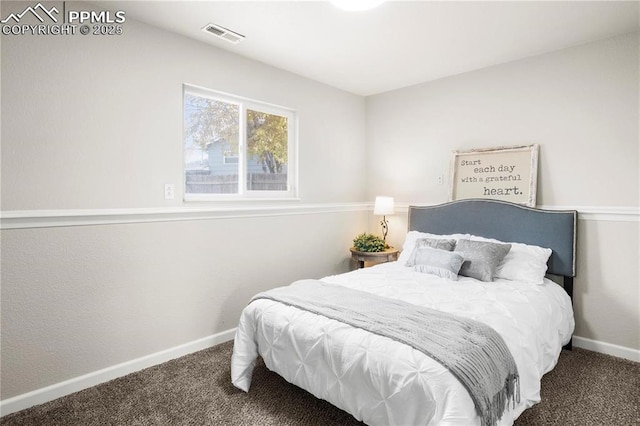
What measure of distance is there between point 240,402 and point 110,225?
1413 millimetres

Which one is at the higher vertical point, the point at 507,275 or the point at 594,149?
the point at 594,149

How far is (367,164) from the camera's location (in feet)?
14.6

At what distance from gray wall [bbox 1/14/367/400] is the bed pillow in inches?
52.3

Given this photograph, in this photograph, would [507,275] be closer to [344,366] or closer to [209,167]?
[344,366]

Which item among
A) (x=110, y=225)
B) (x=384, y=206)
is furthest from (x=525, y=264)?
(x=110, y=225)

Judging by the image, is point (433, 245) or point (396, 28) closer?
point (396, 28)

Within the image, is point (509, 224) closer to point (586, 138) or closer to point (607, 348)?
point (586, 138)

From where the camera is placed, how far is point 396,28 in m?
2.62

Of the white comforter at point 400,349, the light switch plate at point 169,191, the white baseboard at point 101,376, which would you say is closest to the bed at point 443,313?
the white comforter at point 400,349

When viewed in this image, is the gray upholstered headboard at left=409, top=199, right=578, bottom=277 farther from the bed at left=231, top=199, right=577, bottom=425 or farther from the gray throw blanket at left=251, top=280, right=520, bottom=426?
the gray throw blanket at left=251, top=280, right=520, bottom=426

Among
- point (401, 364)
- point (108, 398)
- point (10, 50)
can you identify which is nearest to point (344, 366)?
point (401, 364)

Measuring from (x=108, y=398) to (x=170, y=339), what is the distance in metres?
0.58

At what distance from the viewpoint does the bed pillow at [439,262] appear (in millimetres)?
2777

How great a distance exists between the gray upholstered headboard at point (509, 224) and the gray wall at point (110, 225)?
1569mm
